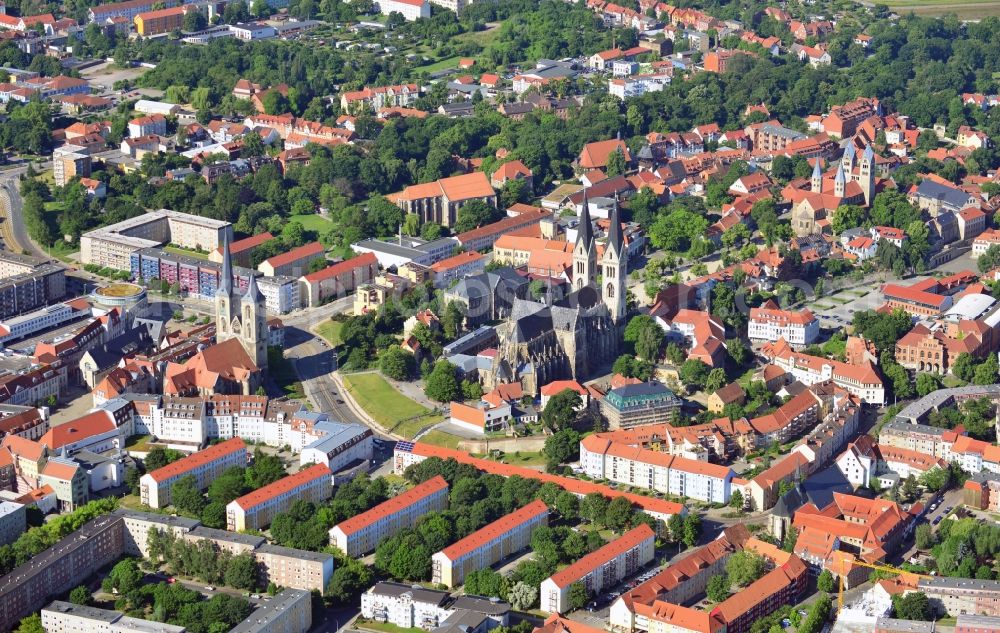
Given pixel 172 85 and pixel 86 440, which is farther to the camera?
pixel 172 85

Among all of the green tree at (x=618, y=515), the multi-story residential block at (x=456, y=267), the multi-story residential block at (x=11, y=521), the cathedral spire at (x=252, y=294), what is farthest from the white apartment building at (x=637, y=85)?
the multi-story residential block at (x=11, y=521)

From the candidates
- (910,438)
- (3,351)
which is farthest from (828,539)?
(3,351)

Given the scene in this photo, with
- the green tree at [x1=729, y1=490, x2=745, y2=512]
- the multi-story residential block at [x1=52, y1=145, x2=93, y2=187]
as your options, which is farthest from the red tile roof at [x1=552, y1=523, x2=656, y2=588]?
the multi-story residential block at [x1=52, y1=145, x2=93, y2=187]

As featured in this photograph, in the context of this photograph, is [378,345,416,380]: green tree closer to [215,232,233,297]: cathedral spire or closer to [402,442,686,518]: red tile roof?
[215,232,233,297]: cathedral spire

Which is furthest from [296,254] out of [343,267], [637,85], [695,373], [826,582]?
[637,85]

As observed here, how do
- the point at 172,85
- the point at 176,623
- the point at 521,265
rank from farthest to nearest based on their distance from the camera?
the point at 172,85 → the point at 521,265 → the point at 176,623

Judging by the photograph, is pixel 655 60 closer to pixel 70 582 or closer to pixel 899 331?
pixel 899 331

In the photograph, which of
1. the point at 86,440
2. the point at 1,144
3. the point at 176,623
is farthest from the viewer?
the point at 1,144
